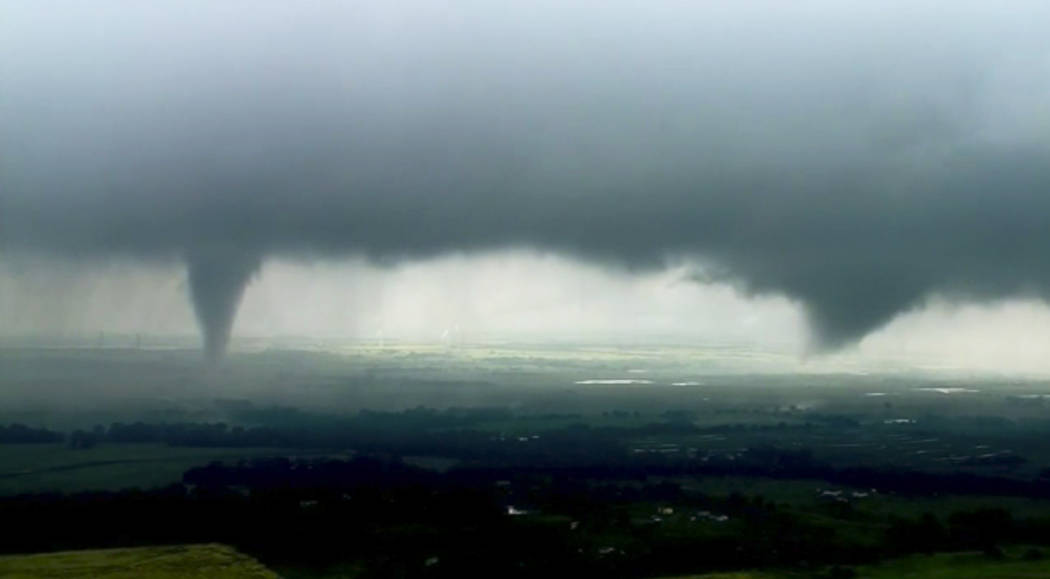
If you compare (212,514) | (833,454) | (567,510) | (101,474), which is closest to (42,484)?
(101,474)

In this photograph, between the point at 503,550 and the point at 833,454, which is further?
the point at 833,454

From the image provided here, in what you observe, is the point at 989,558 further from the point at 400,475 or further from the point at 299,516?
the point at 400,475

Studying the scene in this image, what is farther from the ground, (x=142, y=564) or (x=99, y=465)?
(x=142, y=564)

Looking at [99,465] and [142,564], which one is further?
[99,465]

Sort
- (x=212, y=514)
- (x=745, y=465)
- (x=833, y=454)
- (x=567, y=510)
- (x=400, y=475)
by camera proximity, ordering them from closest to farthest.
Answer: (x=212, y=514)
(x=567, y=510)
(x=400, y=475)
(x=745, y=465)
(x=833, y=454)
